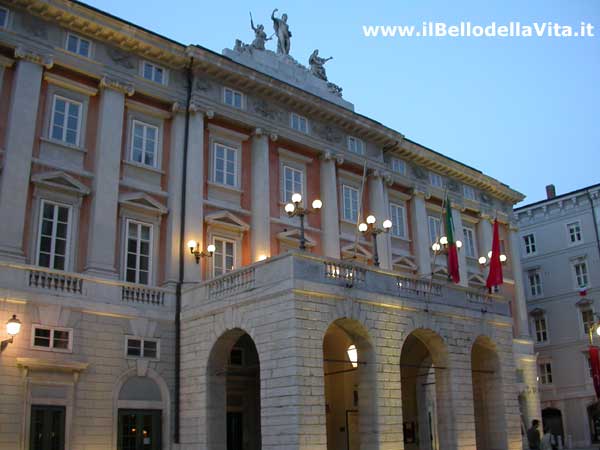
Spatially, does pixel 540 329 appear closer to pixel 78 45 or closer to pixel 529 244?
pixel 529 244

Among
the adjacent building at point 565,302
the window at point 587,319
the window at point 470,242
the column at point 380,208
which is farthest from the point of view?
the window at point 587,319

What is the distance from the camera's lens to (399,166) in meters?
37.1

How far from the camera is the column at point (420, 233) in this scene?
35969 mm

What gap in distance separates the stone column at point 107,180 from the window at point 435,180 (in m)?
18.8

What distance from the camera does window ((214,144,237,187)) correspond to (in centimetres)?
2845

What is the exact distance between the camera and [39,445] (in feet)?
67.9

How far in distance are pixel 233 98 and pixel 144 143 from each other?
4.67 m

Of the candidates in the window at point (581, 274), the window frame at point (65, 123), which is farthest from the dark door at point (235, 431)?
the window at point (581, 274)

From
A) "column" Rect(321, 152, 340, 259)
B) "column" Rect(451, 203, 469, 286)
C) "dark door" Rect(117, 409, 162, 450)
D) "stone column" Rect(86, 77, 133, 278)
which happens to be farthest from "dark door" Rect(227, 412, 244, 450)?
"column" Rect(451, 203, 469, 286)

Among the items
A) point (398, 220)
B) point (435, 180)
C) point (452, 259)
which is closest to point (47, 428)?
point (452, 259)

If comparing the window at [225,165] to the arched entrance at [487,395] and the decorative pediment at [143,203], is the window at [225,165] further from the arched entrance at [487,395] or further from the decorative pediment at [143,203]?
the arched entrance at [487,395]

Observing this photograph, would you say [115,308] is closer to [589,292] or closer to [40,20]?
[40,20]

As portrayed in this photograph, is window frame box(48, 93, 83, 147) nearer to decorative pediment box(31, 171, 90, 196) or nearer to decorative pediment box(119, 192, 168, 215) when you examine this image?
decorative pediment box(31, 171, 90, 196)

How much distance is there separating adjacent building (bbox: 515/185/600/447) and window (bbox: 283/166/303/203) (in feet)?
81.0
